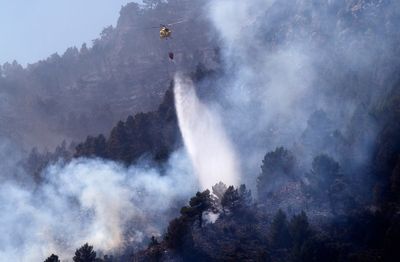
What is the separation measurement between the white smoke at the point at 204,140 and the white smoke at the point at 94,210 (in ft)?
11.5

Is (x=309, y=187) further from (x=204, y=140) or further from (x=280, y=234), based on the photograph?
(x=204, y=140)

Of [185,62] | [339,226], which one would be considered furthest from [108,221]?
[185,62]

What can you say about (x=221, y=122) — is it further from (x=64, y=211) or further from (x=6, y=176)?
(x=6, y=176)

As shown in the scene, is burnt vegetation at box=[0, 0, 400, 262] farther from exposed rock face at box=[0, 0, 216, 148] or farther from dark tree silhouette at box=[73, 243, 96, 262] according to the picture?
exposed rock face at box=[0, 0, 216, 148]

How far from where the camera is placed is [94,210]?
5734cm

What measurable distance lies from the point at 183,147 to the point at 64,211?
1879 cm

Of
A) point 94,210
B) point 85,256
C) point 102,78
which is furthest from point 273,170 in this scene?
point 102,78

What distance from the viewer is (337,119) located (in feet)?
198

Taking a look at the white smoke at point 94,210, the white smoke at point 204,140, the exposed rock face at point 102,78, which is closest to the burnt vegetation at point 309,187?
the white smoke at point 94,210

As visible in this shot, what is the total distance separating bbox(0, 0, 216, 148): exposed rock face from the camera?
338 ft

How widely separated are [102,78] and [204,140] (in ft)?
174

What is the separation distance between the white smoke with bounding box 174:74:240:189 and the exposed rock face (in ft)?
82.2

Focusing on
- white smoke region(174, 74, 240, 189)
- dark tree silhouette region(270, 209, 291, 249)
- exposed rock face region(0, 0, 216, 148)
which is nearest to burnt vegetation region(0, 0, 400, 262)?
dark tree silhouette region(270, 209, 291, 249)

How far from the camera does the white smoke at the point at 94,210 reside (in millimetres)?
53906
